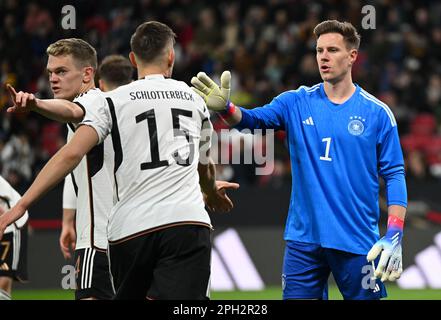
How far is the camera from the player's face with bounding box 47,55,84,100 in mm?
6891

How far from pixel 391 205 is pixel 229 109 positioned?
1.33 meters

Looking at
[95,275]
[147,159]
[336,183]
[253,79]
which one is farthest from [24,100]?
[253,79]

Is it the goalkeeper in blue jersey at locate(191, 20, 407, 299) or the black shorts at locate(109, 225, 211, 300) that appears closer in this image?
the black shorts at locate(109, 225, 211, 300)

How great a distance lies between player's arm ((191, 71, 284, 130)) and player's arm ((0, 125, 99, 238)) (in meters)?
1.18

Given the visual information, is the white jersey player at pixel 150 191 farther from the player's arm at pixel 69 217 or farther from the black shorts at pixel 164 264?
the player's arm at pixel 69 217

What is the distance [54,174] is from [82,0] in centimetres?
1382

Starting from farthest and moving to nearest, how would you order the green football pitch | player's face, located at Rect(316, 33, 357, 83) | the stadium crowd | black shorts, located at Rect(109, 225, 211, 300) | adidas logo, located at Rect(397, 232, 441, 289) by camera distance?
the stadium crowd, adidas logo, located at Rect(397, 232, 441, 289), the green football pitch, player's face, located at Rect(316, 33, 357, 83), black shorts, located at Rect(109, 225, 211, 300)

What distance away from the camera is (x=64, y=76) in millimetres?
6906

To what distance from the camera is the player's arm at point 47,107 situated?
538cm

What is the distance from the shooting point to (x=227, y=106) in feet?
21.8

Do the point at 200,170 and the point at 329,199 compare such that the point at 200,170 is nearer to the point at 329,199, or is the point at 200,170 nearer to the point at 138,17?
the point at 329,199

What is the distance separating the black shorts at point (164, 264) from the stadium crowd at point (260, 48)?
390 inches

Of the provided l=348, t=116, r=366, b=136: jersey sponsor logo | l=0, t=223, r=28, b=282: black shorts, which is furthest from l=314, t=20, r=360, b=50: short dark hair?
l=0, t=223, r=28, b=282: black shorts

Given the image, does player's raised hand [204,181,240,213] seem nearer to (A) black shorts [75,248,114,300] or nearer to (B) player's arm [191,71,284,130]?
(B) player's arm [191,71,284,130]
